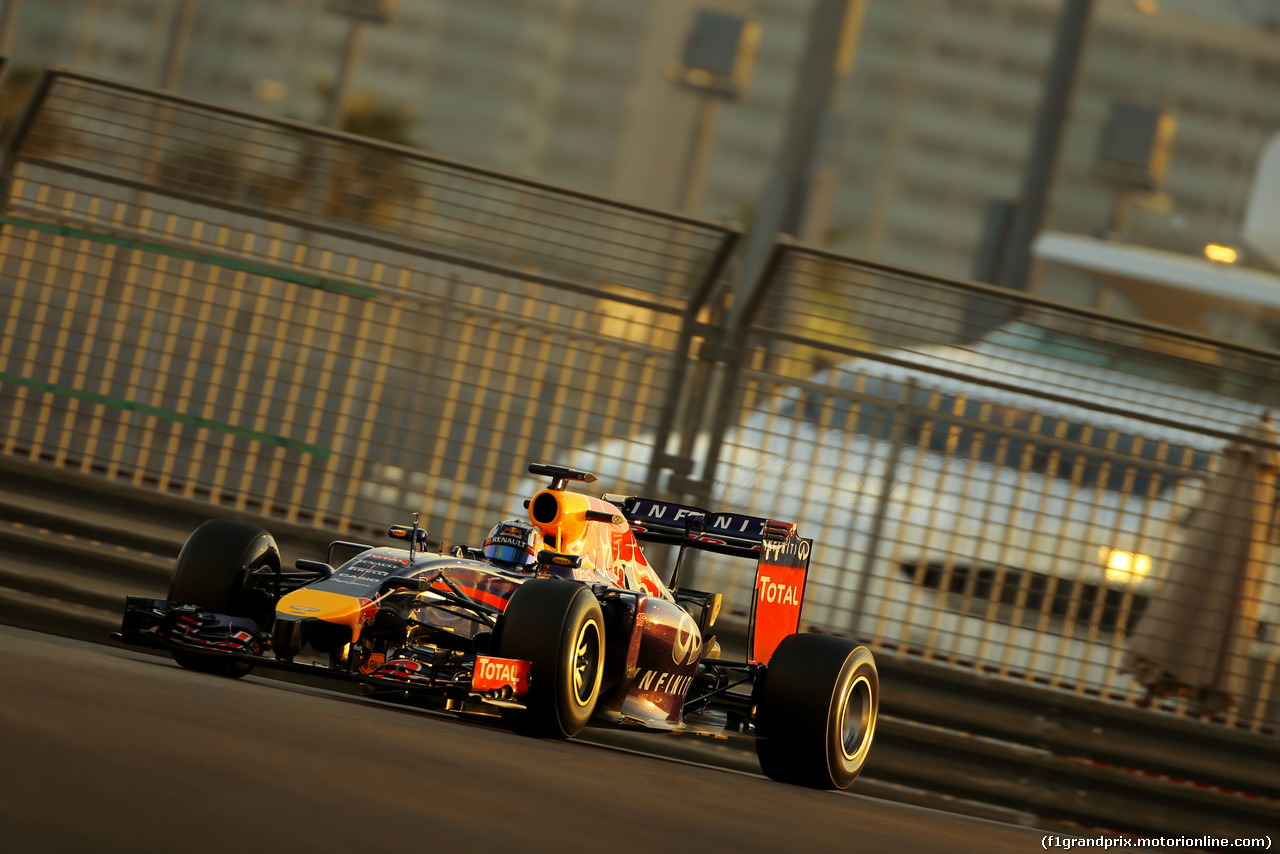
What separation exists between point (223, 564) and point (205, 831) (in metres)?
3.15

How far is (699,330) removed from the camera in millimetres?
7289

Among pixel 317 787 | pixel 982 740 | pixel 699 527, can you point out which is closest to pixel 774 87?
pixel 982 740

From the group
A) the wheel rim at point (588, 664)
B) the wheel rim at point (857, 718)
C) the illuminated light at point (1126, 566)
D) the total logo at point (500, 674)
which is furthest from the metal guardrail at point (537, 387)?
the total logo at point (500, 674)

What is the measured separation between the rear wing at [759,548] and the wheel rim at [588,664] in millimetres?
1052

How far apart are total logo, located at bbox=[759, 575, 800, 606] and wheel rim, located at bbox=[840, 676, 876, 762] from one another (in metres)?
0.50

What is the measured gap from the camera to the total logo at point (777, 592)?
621 cm

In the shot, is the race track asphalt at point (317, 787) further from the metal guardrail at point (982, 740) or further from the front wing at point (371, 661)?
the metal guardrail at point (982, 740)

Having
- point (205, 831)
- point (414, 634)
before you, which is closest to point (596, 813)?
point (205, 831)

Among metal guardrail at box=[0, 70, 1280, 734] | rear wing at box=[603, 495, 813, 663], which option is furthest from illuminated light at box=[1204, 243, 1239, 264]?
rear wing at box=[603, 495, 813, 663]

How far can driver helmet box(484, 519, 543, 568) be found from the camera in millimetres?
5746

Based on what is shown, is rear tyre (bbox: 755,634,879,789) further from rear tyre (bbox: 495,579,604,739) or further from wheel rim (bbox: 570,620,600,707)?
rear tyre (bbox: 495,579,604,739)

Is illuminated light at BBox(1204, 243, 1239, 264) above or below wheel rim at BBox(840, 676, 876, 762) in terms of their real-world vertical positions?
above

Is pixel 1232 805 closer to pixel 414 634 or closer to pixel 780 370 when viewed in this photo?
pixel 780 370

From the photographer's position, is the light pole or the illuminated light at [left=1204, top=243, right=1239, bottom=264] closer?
the light pole
